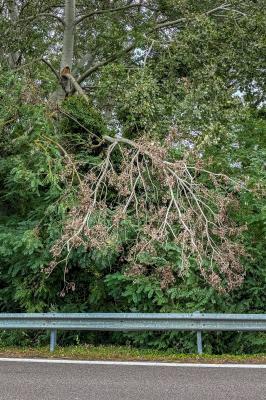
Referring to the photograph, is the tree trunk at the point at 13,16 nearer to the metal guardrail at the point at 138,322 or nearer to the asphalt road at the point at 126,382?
the metal guardrail at the point at 138,322

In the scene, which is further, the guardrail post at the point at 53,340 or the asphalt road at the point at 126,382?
the guardrail post at the point at 53,340

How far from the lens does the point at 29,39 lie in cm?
1319

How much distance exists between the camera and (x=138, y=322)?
286 inches

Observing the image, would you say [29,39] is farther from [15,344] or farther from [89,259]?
[15,344]

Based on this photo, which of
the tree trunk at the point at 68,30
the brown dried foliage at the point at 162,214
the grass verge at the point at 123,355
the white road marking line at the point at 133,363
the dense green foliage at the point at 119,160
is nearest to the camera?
the white road marking line at the point at 133,363

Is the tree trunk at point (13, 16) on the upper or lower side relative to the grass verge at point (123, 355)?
upper

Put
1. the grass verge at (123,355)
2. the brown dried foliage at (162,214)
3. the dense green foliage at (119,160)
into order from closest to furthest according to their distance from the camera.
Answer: the grass verge at (123,355) < the brown dried foliage at (162,214) < the dense green foliage at (119,160)

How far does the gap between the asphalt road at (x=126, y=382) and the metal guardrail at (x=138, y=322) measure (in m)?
0.90

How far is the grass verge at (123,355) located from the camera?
22.1 feet

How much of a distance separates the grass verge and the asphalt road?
51cm

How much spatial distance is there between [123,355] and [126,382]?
1.54m

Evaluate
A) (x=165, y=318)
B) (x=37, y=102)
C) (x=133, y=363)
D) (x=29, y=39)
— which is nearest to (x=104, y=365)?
(x=133, y=363)

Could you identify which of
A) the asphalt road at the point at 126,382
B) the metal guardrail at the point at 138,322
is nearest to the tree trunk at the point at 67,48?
the metal guardrail at the point at 138,322

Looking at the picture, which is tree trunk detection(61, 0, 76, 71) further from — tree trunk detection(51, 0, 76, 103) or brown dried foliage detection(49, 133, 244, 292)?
brown dried foliage detection(49, 133, 244, 292)
